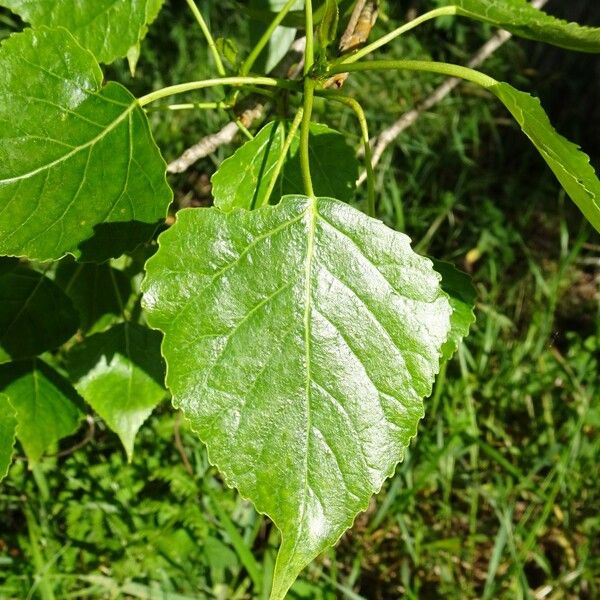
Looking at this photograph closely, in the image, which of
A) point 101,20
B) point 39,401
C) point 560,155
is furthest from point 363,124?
point 39,401

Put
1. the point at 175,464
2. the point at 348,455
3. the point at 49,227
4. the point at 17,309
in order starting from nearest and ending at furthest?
the point at 348,455 → the point at 49,227 → the point at 17,309 → the point at 175,464

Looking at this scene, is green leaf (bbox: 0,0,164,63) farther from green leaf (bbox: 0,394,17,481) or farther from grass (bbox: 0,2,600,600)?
grass (bbox: 0,2,600,600)

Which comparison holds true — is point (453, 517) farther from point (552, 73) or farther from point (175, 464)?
point (552, 73)

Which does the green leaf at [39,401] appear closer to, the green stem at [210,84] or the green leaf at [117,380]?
the green leaf at [117,380]

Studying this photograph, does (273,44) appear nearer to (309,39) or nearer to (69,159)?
(309,39)

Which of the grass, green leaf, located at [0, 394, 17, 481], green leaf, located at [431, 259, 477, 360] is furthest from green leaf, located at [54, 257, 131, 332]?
the grass

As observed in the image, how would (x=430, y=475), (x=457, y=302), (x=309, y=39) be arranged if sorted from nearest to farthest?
(x=309, y=39) → (x=457, y=302) → (x=430, y=475)

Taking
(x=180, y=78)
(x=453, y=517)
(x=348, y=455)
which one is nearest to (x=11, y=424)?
(x=348, y=455)
